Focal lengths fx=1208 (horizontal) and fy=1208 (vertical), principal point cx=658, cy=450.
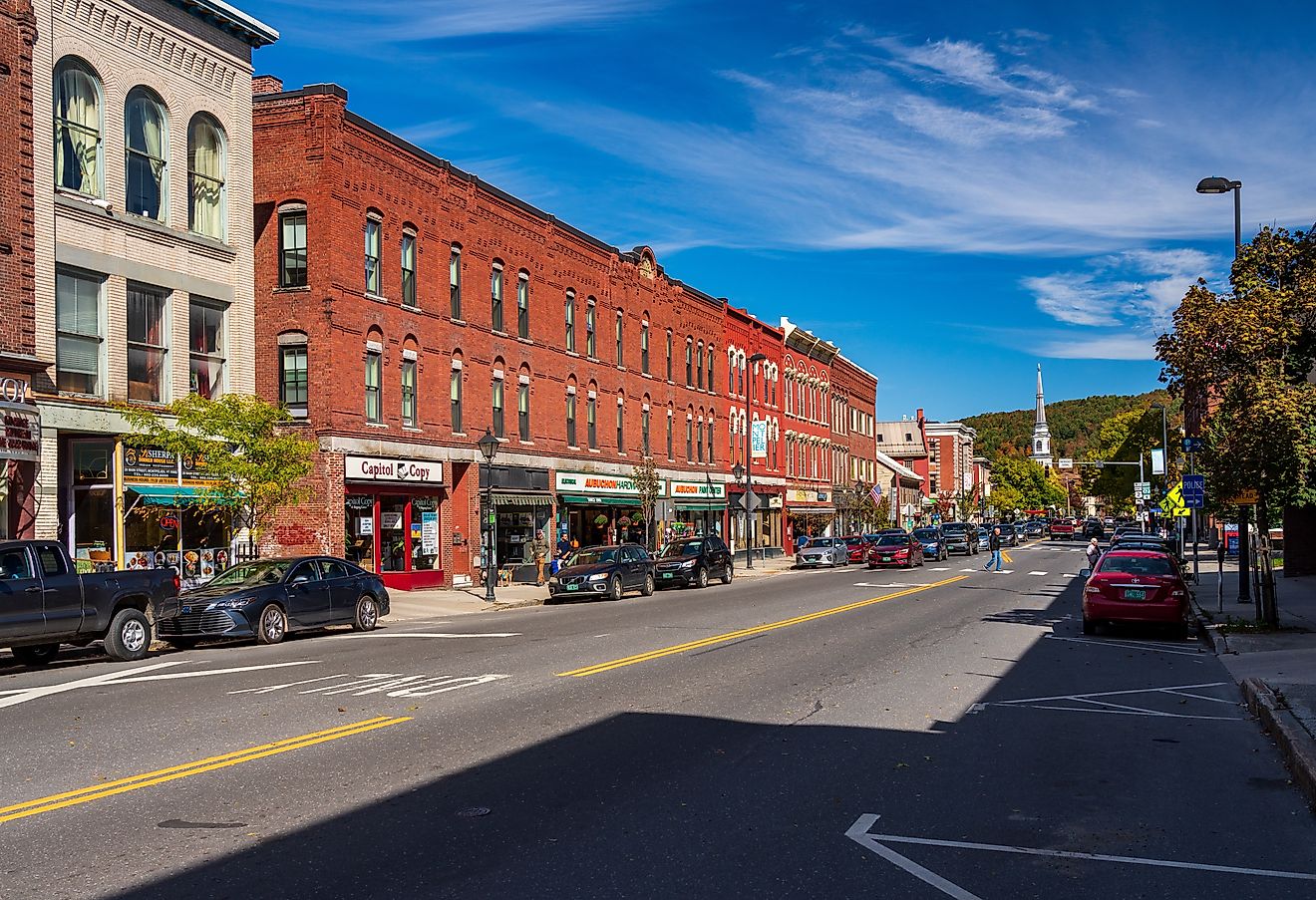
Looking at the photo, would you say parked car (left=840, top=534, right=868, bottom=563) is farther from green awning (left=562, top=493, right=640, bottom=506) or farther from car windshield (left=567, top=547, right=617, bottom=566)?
car windshield (left=567, top=547, right=617, bottom=566)

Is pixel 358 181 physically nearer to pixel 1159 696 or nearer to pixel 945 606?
pixel 945 606

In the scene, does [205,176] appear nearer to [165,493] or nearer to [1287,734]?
[165,493]

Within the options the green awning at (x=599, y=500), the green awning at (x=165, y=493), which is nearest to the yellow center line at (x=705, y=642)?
the green awning at (x=165, y=493)

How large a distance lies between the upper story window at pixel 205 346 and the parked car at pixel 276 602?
270 inches

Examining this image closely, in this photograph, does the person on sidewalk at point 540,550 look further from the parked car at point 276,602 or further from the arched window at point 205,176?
the parked car at point 276,602

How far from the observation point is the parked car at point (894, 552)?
164ft

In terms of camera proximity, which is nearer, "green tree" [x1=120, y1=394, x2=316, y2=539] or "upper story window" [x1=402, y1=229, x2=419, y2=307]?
"green tree" [x1=120, y1=394, x2=316, y2=539]

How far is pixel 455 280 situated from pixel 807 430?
1530 inches

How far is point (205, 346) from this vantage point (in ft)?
89.3

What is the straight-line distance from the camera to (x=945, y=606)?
1076 inches

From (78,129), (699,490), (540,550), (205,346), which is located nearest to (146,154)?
(78,129)

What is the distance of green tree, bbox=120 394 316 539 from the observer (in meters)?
22.5

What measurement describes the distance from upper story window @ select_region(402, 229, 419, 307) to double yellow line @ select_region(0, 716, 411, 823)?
24.0m

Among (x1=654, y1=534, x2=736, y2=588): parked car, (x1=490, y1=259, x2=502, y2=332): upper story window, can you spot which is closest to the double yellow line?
(x1=654, y1=534, x2=736, y2=588): parked car
